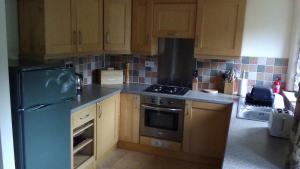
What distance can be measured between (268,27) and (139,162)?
2186 mm

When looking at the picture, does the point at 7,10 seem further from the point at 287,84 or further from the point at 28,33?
the point at 287,84

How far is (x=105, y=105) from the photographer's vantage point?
2.98 m

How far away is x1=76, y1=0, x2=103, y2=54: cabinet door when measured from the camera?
8.92 feet

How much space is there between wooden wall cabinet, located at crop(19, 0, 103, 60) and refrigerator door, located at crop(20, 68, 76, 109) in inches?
13.3

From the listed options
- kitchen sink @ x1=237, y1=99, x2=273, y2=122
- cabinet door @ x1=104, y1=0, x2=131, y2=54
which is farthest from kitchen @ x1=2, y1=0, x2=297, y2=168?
kitchen sink @ x1=237, y1=99, x2=273, y2=122

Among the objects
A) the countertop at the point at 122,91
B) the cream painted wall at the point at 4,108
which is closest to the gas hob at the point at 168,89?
the countertop at the point at 122,91

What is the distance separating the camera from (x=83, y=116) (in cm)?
257

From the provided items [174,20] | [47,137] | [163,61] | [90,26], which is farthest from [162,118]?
[47,137]

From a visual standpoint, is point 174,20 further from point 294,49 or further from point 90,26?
point 294,49

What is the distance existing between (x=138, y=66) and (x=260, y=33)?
5.26ft

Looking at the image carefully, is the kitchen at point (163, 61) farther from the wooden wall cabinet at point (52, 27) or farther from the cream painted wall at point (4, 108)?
the cream painted wall at point (4, 108)

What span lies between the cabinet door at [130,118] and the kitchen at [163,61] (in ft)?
0.04

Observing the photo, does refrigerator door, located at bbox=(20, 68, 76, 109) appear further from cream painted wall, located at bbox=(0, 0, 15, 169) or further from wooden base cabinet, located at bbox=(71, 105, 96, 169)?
wooden base cabinet, located at bbox=(71, 105, 96, 169)

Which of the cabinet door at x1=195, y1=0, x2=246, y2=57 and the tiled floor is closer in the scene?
the cabinet door at x1=195, y1=0, x2=246, y2=57
